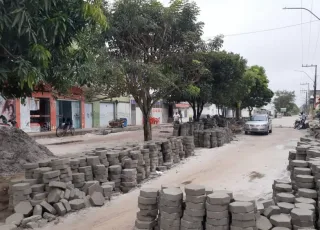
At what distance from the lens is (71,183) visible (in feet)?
22.7

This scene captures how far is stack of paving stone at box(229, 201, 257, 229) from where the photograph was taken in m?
4.33

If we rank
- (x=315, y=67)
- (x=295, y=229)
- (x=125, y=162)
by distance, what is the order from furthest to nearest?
(x=315, y=67)
(x=125, y=162)
(x=295, y=229)

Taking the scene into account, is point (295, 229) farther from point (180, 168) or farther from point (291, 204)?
point (180, 168)

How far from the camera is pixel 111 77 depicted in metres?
11.2

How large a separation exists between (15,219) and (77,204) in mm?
1184

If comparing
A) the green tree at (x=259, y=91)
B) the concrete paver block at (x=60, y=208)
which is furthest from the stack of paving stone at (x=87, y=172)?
the green tree at (x=259, y=91)

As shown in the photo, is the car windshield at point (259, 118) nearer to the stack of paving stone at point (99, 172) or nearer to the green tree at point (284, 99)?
the stack of paving stone at point (99, 172)

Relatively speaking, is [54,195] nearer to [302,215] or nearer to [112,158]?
[112,158]

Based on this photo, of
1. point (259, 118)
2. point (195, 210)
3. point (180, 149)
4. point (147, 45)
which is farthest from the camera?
point (259, 118)

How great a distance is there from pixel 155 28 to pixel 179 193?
9673 millimetres

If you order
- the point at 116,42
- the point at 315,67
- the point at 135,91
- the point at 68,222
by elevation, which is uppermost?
the point at 315,67

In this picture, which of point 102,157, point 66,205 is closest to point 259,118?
point 102,157

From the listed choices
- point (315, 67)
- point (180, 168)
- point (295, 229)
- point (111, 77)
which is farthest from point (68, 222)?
point (315, 67)

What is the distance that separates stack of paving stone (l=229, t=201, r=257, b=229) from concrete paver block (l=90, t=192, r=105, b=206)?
3.36 m
